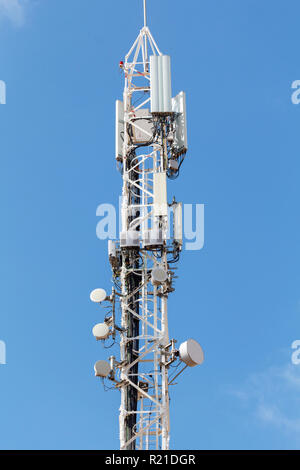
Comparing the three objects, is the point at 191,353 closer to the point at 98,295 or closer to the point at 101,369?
the point at 101,369

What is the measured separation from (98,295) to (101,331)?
213 cm

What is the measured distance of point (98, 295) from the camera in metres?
44.2

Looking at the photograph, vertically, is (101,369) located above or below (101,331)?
below

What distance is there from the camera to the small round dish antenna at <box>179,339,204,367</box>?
134 ft

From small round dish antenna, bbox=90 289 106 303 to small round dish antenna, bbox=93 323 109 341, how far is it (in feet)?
5.00

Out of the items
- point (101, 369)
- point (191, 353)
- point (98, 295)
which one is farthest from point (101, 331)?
point (191, 353)

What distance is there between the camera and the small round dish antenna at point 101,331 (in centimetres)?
4325

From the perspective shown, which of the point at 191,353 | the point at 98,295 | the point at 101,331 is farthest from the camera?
the point at 98,295

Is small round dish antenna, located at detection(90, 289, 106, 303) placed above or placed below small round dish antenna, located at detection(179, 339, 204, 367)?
above

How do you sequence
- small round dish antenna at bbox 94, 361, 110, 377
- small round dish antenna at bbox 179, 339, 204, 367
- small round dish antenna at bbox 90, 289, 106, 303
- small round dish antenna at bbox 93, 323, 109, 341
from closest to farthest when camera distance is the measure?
small round dish antenna at bbox 179, 339, 204, 367, small round dish antenna at bbox 94, 361, 110, 377, small round dish antenna at bbox 93, 323, 109, 341, small round dish antenna at bbox 90, 289, 106, 303

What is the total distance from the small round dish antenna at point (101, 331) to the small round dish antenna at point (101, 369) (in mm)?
1712

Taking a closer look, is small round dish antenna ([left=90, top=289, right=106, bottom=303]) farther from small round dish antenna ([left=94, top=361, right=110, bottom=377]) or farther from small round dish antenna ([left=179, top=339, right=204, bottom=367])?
small round dish antenna ([left=179, top=339, right=204, bottom=367])
